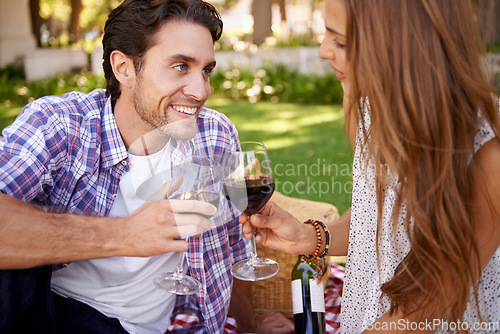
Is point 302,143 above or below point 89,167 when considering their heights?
below

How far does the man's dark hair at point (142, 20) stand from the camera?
2564mm

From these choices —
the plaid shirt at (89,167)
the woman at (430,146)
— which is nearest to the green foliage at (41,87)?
the plaid shirt at (89,167)

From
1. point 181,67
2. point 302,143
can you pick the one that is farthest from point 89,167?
point 302,143

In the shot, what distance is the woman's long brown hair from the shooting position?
1548mm

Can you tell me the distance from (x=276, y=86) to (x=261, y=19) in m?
3.83

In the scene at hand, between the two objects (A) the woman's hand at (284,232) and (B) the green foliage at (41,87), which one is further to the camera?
(B) the green foliage at (41,87)

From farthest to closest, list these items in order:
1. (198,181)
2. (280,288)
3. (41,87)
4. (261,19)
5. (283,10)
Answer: (283,10) < (261,19) < (41,87) < (280,288) < (198,181)

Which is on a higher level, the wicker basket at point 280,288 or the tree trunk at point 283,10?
the tree trunk at point 283,10

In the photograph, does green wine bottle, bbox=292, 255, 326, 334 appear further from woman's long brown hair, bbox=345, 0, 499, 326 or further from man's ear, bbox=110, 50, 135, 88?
man's ear, bbox=110, 50, 135, 88

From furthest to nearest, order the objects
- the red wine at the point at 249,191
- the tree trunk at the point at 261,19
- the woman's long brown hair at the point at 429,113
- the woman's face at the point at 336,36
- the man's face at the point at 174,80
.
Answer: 1. the tree trunk at the point at 261,19
2. the man's face at the point at 174,80
3. the red wine at the point at 249,191
4. the woman's face at the point at 336,36
5. the woman's long brown hair at the point at 429,113

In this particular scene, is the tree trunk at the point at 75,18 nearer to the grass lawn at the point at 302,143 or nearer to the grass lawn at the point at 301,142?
the grass lawn at the point at 301,142

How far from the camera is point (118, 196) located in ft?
7.80

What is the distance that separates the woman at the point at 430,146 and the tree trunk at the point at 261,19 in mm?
13221

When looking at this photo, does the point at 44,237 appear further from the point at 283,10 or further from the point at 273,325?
the point at 283,10
